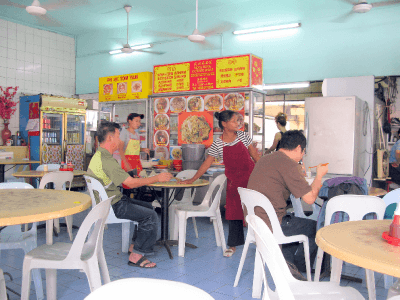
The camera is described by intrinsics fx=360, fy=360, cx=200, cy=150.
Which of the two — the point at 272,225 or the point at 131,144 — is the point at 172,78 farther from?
the point at 272,225

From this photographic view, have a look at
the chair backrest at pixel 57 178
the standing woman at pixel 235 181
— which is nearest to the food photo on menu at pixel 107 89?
the chair backrest at pixel 57 178

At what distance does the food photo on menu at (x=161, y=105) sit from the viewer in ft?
22.9

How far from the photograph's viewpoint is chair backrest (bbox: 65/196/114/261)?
2.22m

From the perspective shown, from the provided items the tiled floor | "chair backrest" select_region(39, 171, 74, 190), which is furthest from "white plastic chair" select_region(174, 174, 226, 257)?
"chair backrest" select_region(39, 171, 74, 190)

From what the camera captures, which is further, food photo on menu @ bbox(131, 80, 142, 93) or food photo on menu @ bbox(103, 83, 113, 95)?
food photo on menu @ bbox(103, 83, 113, 95)

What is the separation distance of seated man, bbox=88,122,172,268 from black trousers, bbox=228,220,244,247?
0.90m

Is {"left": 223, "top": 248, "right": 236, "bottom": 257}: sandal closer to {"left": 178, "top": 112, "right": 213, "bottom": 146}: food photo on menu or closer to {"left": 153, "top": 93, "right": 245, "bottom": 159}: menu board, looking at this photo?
{"left": 153, "top": 93, "right": 245, "bottom": 159}: menu board

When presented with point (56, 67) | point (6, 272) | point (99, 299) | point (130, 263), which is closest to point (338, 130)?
point (130, 263)

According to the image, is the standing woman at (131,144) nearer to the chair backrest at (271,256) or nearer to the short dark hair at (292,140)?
the short dark hair at (292,140)

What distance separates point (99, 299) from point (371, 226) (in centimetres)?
169

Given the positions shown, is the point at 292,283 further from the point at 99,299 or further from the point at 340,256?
the point at 99,299

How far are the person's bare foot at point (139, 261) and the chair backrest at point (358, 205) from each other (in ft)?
Answer: 6.42

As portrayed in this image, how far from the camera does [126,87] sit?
7457 millimetres

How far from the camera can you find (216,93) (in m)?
6.40
